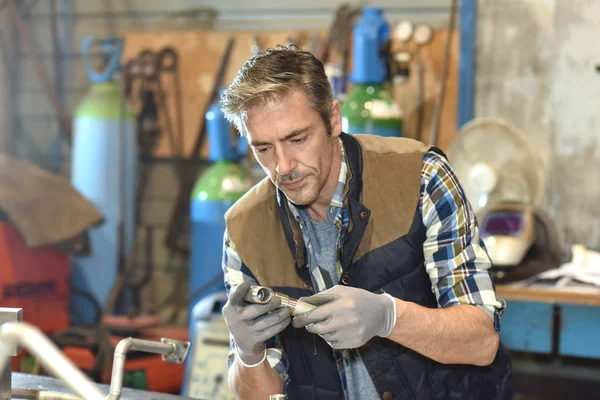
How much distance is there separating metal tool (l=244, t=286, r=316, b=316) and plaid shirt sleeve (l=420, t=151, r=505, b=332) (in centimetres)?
30

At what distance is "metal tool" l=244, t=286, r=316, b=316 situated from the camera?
131 cm

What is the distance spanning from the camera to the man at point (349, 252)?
1.46 metres

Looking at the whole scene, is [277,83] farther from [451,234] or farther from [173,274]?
[173,274]

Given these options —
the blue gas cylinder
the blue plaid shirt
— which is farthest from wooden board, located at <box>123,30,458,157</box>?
the blue plaid shirt

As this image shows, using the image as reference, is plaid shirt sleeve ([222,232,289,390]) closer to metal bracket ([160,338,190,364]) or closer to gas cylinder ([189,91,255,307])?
metal bracket ([160,338,190,364])

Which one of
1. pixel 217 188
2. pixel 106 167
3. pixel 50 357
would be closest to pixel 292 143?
pixel 50 357

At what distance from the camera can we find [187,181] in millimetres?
3867

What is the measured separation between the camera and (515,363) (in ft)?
9.20

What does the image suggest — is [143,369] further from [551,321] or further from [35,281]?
[551,321]

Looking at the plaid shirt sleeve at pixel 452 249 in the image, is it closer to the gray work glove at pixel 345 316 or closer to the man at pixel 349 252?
the man at pixel 349 252

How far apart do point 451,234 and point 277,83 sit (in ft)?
1.44

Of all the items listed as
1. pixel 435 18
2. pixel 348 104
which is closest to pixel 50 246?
pixel 348 104

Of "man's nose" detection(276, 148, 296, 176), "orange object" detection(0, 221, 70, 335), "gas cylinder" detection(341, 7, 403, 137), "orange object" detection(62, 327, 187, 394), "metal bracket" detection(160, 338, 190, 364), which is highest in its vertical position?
"gas cylinder" detection(341, 7, 403, 137)

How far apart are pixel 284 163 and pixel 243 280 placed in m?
0.28
